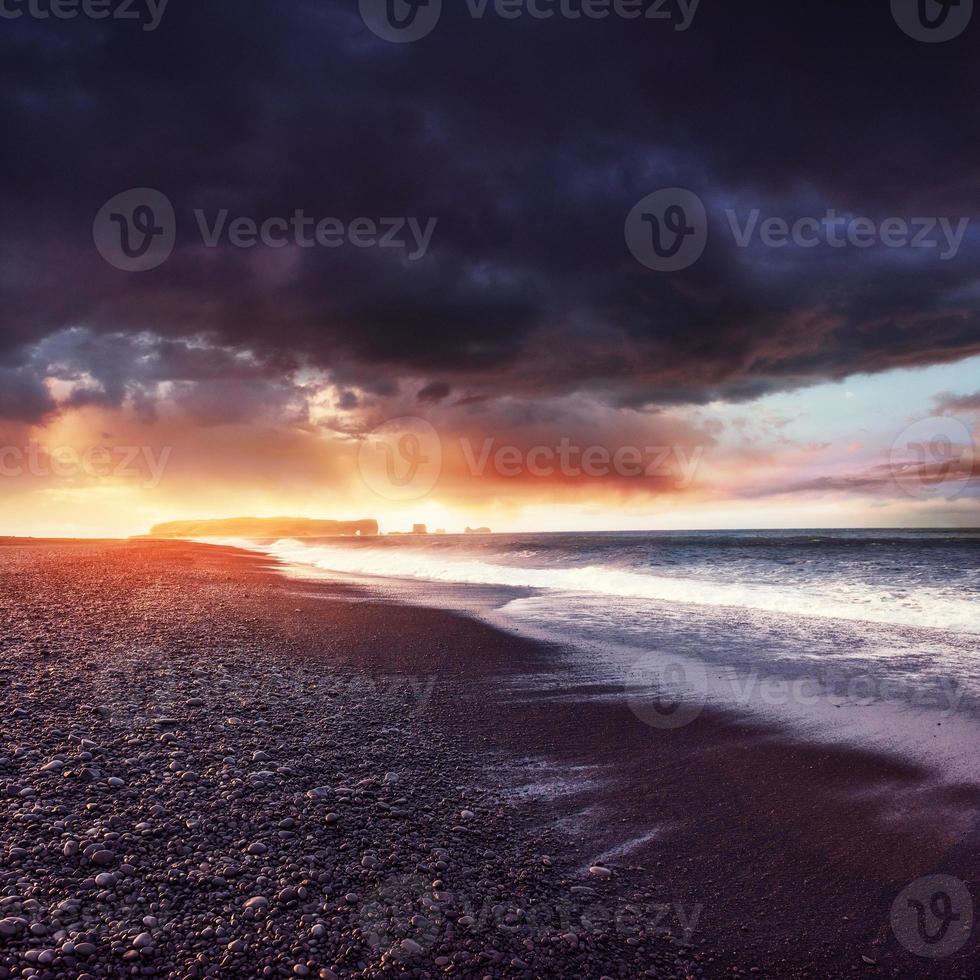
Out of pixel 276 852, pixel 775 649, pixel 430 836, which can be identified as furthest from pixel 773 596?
pixel 276 852

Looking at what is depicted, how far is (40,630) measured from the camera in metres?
11.5

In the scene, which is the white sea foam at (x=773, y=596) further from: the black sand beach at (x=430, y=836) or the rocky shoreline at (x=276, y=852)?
the rocky shoreline at (x=276, y=852)

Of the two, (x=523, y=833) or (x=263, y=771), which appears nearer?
(x=523, y=833)

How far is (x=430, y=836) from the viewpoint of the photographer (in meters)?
4.50

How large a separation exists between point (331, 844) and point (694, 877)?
8.75 ft

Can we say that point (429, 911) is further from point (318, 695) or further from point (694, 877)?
point (318, 695)

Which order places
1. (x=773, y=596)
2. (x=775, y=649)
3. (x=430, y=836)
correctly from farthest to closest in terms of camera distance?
(x=773, y=596)
(x=775, y=649)
(x=430, y=836)

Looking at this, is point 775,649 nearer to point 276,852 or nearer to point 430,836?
point 430,836

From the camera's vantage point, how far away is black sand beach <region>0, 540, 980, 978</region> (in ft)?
10.9

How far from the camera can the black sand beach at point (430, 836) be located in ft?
10.9

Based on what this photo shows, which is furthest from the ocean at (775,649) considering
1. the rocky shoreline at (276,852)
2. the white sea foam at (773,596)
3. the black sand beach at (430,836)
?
the rocky shoreline at (276,852)

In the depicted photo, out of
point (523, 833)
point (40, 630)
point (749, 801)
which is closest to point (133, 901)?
point (523, 833)

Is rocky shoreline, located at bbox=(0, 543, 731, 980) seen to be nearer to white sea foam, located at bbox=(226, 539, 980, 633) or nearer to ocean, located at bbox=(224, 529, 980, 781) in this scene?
ocean, located at bbox=(224, 529, 980, 781)

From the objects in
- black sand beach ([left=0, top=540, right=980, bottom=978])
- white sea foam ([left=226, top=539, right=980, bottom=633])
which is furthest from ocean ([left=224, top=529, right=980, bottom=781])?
black sand beach ([left=0, top=540, right=980, bottom=978])
